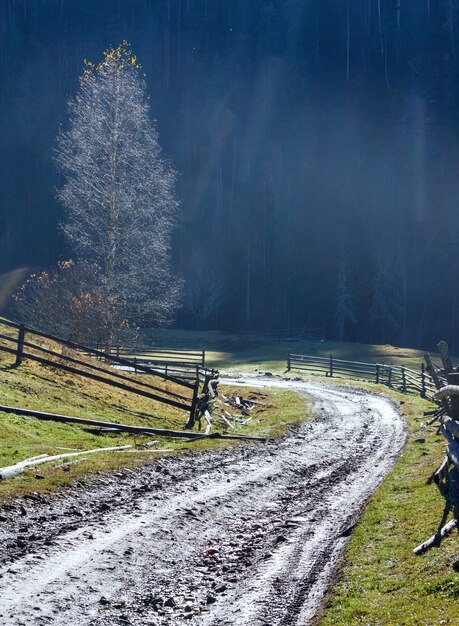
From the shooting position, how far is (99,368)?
2384 cm

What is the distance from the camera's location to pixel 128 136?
3459cm

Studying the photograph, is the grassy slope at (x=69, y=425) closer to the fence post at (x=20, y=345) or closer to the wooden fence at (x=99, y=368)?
the fence post at (x=20, y=345)

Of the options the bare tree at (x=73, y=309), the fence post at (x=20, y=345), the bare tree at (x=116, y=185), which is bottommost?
the fence post at (x=20, y=345)

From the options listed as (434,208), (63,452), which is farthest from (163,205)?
(434,208)

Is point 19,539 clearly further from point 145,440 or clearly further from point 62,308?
point 62,308

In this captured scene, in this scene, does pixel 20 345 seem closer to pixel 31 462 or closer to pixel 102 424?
pixel 102 424

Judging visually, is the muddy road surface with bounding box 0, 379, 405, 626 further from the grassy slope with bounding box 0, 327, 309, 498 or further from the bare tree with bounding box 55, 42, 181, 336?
the bare tree with bounding box 55, 42, 181, 336

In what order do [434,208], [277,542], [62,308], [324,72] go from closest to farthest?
[277,542]
[62,308]
[434,208]
[324,72]

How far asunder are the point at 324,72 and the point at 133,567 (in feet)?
371

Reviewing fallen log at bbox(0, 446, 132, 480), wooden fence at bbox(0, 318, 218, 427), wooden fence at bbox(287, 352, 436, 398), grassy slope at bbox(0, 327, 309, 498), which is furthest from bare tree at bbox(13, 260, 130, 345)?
fallen log at bbox(0, 446, 132, 480)

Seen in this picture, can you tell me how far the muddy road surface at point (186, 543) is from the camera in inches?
301

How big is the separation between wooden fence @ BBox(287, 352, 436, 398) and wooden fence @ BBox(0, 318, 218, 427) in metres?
12.2

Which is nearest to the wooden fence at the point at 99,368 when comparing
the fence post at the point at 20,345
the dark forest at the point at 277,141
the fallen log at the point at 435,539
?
the fence post at the point at 20,345

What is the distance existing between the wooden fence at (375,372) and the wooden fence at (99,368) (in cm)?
1223
